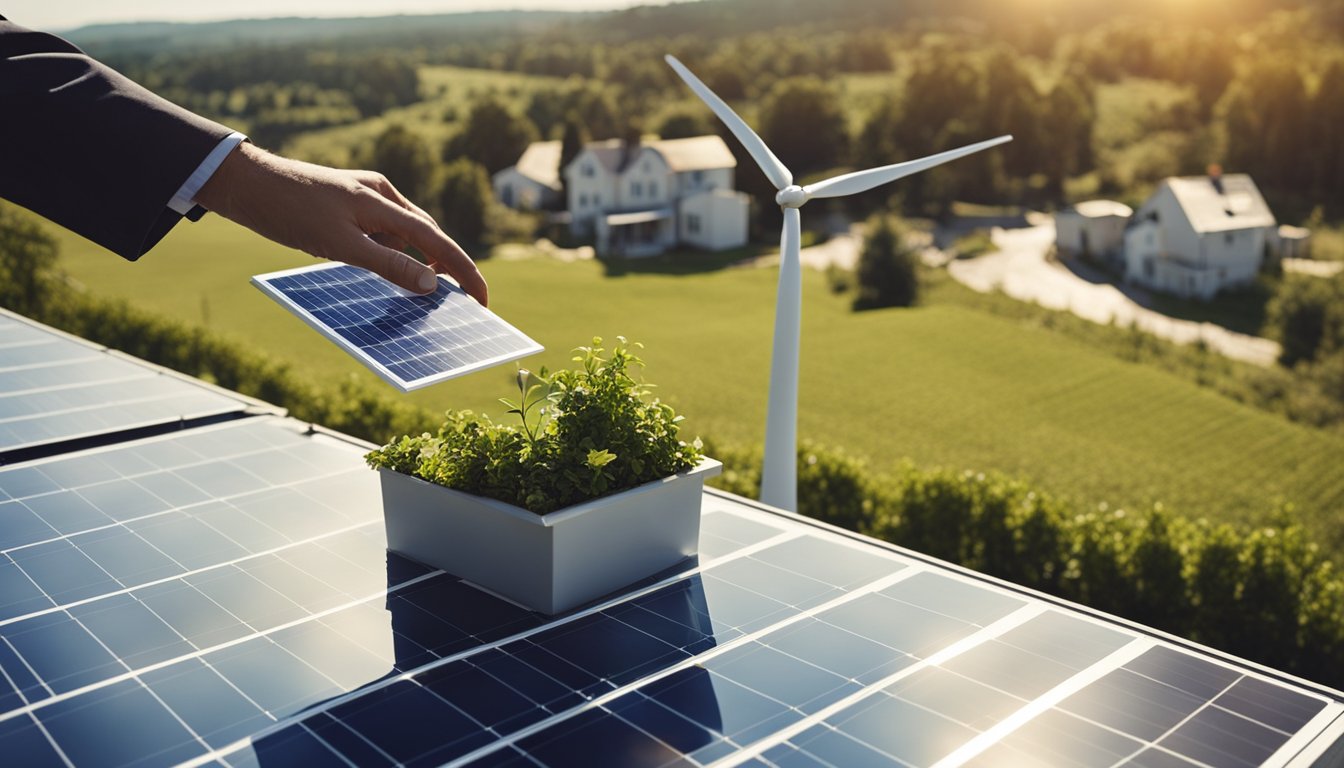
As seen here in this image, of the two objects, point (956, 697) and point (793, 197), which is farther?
point (793, 197)

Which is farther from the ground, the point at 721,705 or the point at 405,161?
the point at 721,705

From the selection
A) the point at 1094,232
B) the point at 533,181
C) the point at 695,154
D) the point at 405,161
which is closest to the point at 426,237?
the point at 695,154

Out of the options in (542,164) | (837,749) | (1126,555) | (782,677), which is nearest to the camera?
(837,749)

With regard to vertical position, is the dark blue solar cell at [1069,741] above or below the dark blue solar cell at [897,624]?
above

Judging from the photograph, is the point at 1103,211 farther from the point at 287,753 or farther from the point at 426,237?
the point at 287,753

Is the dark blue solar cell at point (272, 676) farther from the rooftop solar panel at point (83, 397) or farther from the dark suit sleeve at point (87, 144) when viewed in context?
the rooftop solar panel at point (83, 397)

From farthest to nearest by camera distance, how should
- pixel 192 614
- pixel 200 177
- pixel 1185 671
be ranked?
1. pixel 192 614
2. pixel 1185 671
3. pixel 200 177

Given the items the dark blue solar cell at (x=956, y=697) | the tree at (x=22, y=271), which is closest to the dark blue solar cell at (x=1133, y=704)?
the dark blue solar cell at (x=956, y=697)

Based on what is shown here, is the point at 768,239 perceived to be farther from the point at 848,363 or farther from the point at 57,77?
the point at 57,77
